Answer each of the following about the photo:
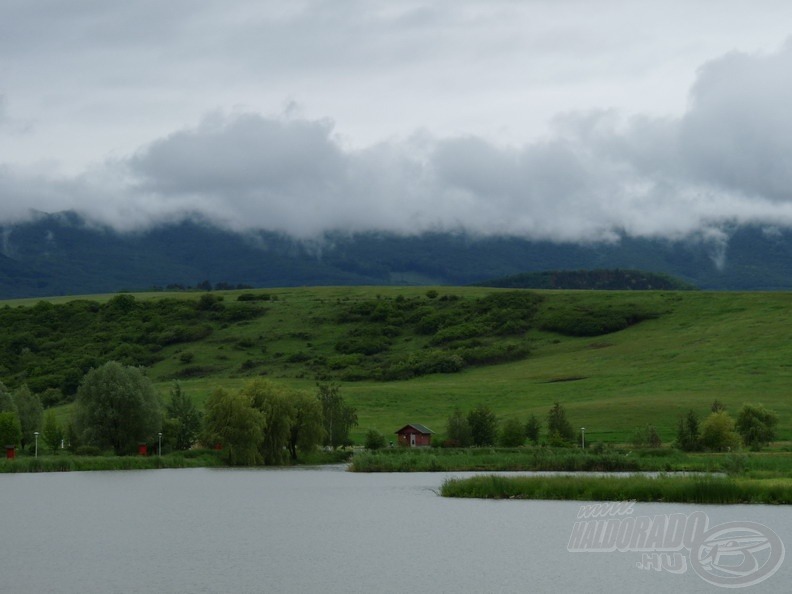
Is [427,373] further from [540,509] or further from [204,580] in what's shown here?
[204,580]

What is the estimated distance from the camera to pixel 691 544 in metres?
50.4

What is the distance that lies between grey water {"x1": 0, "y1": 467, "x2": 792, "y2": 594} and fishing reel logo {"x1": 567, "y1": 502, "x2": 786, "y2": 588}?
72cm

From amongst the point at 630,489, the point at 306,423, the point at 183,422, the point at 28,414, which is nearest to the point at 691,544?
the point at 630,489

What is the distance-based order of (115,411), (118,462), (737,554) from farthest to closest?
(115,411)
(118,462)
(737,554)

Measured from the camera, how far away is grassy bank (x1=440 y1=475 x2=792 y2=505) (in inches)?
2532

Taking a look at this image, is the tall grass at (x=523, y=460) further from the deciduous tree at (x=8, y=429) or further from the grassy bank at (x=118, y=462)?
the deciduous tree at (x=8, y=429)

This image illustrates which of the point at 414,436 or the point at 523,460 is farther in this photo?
the point at 414,436

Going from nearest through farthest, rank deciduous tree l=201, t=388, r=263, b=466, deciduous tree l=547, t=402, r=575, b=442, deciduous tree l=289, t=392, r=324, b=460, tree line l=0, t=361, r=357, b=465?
1. deciduous tree l=201, t=388, r=263, b=466
2. tree line l=0, t=361, r=357, b=465
3. deciduous tree l=289, t=392, r=324, b=460
4. deciduous tree l=547, t=402, r=575, b=442

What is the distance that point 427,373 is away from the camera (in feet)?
645

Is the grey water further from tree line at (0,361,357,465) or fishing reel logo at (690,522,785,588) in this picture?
tree line at (0,361,357,465)

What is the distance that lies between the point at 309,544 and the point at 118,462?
5328 centimetres

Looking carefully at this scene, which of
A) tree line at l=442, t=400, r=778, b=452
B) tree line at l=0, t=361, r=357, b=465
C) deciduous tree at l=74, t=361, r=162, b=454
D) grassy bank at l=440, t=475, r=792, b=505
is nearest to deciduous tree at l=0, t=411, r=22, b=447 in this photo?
tree line at l=0, t=361, r=357, b=465

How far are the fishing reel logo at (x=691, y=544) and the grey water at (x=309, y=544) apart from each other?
72cm

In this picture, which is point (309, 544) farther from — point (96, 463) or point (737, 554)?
point (96, 463)
